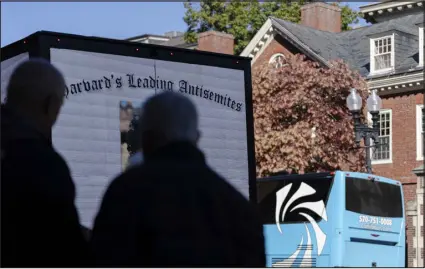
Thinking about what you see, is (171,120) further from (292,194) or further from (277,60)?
(277,60)

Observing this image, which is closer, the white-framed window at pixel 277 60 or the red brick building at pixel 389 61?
the red brick building at pixel 389 61

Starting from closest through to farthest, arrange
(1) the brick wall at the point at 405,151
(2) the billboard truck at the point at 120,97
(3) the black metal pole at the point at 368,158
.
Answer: (2) the billboard truck at the point at 120,97 < (3) the black metal pole at the point at 368,158 < (1) the brick wall at the point at 405,151

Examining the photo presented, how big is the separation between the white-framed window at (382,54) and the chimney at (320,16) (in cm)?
575

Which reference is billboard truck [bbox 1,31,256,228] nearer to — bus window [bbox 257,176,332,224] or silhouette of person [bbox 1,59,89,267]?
silhouette of person [bbox 1,59,89,267]

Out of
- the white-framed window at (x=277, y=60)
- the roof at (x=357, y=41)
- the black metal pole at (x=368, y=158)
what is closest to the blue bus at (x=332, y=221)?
the black metal pole at (x=368, y=158)

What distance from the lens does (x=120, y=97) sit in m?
10.3

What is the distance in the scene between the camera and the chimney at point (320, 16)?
44250 mm

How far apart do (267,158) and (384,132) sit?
6.58 meters

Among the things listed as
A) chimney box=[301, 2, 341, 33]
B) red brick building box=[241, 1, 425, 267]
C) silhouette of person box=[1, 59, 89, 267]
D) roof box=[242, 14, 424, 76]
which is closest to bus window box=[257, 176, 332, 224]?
red brick building box=[241, 1, 425, 267]

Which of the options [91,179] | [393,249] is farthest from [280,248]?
[91,179]

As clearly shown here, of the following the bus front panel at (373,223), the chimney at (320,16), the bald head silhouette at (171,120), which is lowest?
the bus front panel at (373,223)

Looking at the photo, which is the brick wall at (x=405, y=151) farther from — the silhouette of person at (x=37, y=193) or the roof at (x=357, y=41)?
the silhouette of person at (x=37, y=193)

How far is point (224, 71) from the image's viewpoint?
11.2 m

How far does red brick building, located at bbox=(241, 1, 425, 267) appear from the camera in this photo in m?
35.2
